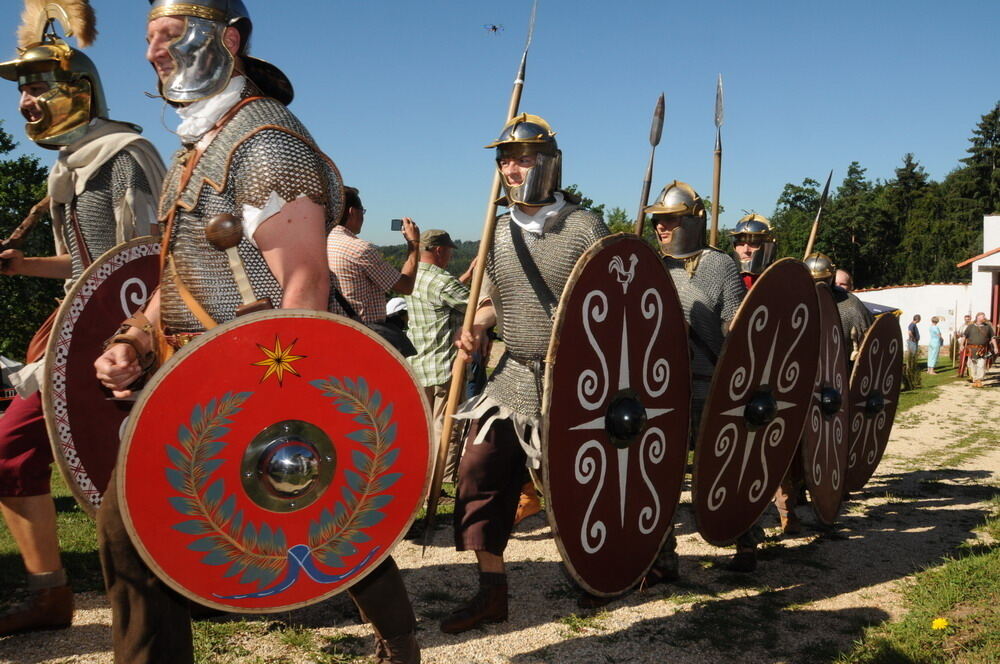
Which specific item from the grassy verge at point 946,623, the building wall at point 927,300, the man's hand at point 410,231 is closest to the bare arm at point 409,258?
the man's hand at point 410,231

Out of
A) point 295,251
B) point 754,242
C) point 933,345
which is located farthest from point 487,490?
point 933,345

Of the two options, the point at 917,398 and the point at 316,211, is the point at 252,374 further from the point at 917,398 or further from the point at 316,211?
the point at 917,398

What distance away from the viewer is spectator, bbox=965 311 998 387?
14148mm

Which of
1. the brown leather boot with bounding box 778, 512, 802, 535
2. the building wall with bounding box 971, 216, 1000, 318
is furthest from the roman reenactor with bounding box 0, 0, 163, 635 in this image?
the building wall with bounding box 971, 216, 1000, 318

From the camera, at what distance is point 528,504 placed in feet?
14.8

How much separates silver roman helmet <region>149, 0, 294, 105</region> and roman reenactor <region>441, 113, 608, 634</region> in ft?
4.17

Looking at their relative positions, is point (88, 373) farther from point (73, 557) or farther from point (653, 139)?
point (653, 139)

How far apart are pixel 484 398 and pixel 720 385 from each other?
94 cm

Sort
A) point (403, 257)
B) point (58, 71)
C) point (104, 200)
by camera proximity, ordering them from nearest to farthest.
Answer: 1. point (104, 200)
2. point (58, 71)
3. point (403, 257)

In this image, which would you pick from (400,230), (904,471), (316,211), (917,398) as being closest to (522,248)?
(400,230)

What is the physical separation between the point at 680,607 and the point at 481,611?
0.84 metres

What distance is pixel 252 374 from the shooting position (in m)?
1.62

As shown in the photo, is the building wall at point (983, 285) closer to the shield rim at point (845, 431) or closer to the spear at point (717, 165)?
the spear at point (717, 165)

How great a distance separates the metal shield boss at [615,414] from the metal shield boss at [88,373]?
1378mm
